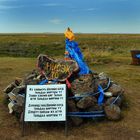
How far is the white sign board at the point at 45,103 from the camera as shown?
26.4 feet

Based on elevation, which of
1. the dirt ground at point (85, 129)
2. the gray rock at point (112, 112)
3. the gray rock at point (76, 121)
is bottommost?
the dirt ground at point (85, 129)

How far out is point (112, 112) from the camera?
8820mm

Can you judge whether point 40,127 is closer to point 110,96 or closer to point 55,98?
point 55,98

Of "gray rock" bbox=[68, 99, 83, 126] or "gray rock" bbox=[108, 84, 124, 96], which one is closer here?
"gray rock" bbox=[68, 99, 83, 126]

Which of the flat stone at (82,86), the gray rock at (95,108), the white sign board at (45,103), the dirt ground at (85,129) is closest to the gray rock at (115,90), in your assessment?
the dirt ground at (85,129)

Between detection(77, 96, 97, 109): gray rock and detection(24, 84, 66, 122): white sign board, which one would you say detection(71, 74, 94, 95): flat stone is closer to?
detection(77, 96, 97, 109): gray rock

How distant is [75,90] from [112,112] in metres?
1.04

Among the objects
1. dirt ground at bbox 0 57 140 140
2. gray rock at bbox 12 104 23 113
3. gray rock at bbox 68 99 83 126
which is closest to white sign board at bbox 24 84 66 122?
dirt ground at bbox 0 57 140 140

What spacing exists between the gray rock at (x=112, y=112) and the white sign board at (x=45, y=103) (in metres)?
1.28

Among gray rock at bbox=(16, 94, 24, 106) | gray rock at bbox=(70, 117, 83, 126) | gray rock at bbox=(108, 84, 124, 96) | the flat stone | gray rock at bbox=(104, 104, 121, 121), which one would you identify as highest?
the flat stone

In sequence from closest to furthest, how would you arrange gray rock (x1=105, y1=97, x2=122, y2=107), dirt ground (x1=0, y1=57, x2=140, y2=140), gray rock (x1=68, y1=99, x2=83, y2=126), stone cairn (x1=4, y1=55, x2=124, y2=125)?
dirt ground (x1=0, y1=57, x2=140, y2=140) < gray rock (x1=68, y1=99, x2=83, y2=126) < stone cairn (x1=4, y1=55, x2=124, y2=125) < gray rock (x1=105, y1=97, x2=122, y2=107)

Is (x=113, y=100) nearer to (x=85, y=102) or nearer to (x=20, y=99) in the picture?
(x=85, y=102)

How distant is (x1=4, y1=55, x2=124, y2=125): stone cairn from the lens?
8773 millimetres

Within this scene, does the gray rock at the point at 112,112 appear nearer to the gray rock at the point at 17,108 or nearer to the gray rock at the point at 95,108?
the gray rock at the point at 95,108
